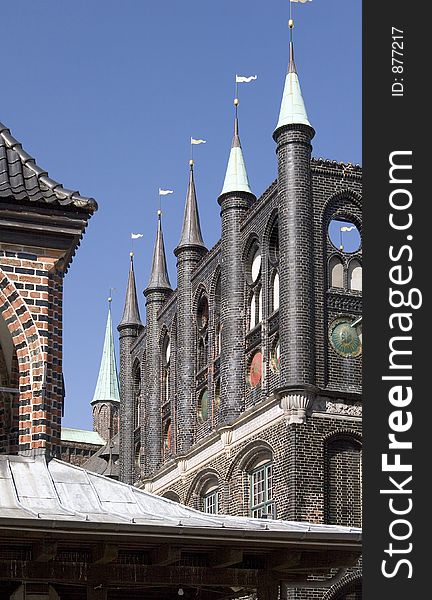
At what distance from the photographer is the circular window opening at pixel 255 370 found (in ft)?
121

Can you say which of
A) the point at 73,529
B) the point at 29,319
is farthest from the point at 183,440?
the point at 73,529

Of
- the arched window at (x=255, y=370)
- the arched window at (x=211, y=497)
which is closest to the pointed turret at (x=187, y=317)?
the arched window at (x=211, y=497)

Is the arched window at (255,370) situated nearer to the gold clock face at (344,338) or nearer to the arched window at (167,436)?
the gold clock face at (344,338)

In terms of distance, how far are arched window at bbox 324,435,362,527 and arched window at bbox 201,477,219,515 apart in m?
6.25

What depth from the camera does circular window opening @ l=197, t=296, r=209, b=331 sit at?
141 feet

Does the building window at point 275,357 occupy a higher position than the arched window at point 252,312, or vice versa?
the arched window at point 252,312

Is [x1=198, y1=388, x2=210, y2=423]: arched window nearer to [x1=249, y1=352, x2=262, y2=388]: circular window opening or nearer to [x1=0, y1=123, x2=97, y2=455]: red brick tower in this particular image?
[x1=249, y1=352, x2=262, y2=388]: circular window opening

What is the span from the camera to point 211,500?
40219mm

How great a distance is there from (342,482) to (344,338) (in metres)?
3.96

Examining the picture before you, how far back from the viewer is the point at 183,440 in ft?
141

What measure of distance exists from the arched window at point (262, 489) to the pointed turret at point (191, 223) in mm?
10969

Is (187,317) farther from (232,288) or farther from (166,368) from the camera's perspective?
(232,288)

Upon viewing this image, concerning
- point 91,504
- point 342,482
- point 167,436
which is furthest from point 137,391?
point 91,504

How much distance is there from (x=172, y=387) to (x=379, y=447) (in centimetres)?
3724
